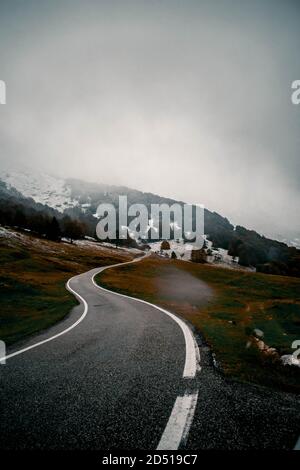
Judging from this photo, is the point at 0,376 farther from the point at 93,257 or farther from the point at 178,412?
the point at 93,257

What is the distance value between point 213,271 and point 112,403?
65996 mm

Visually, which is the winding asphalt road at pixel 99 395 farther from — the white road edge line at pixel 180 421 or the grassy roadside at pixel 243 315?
the grassy roadside at pixel 243 315

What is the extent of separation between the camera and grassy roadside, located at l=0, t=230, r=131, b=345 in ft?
65.2

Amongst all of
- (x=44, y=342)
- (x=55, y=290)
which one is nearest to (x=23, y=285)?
(x=55, y=290)

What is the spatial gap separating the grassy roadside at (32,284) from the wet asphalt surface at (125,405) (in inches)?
287

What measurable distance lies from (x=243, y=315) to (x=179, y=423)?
23.8m

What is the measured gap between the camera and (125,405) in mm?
4941

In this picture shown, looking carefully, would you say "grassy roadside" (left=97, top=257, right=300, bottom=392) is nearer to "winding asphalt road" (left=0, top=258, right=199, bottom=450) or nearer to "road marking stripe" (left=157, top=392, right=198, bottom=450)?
"winding asphalt road" (left=0, top=258, right=199, bottom=450)

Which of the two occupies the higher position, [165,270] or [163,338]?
Answer: [163,338]

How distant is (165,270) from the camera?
74438 millimetres

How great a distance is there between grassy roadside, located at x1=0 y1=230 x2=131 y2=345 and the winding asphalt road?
6046mm

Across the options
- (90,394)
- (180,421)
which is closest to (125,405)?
(90,394)

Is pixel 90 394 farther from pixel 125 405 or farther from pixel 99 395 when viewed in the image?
pixel 125 405

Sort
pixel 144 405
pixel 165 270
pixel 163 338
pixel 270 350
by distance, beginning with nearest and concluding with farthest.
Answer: pixel 144 405
pixel 270 350
pixel 163 338
pixel 165 270
